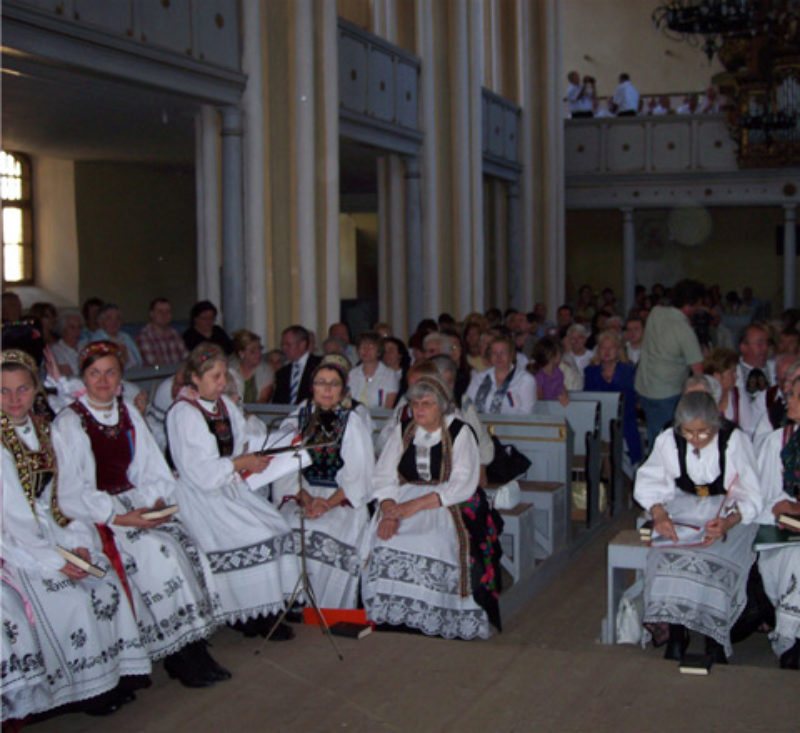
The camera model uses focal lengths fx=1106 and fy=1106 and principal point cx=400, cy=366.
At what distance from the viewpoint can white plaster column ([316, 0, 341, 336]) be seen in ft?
35.7

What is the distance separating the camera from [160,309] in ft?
30.7

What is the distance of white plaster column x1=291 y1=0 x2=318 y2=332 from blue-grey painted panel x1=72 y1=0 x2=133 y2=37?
2.53 meters

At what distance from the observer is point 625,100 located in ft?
73.0

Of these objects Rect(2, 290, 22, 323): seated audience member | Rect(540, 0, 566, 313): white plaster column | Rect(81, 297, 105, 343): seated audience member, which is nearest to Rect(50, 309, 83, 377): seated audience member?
Rect(2, 290, 22, 323): seated audience member

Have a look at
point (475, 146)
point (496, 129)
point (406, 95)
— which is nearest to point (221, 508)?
point (406, 95)

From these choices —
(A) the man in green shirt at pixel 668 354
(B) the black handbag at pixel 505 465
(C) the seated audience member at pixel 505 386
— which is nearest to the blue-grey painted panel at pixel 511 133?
(A) the man in green shirt at pixel 668 354

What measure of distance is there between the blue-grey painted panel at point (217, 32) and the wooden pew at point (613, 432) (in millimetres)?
4136

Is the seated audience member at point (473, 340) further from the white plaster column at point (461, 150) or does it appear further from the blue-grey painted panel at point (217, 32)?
the white plaster column at point (461, 150)

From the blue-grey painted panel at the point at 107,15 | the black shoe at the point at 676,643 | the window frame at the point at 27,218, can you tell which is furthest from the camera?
the window frame at the point at 27,218

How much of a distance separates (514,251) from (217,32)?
10.5m

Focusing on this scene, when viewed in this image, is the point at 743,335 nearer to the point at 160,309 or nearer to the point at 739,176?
the point at 160,309

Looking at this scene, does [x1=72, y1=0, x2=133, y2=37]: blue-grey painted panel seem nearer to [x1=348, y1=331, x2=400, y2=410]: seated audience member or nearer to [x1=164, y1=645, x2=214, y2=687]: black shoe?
[x1=348, y1=331, x2=400, y2=410]: seated audience member

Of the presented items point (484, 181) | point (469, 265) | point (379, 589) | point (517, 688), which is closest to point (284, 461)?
point (379, 589)

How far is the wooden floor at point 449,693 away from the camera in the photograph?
13.6 ft
